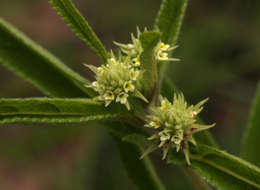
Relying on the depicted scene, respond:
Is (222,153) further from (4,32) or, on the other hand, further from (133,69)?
(4,32)

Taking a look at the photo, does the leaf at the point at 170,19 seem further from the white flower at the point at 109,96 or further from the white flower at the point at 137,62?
the white flower at the point at 109,96

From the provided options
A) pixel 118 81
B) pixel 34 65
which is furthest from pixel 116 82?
pixel 34 65

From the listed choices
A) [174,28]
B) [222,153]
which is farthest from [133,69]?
[222,153]

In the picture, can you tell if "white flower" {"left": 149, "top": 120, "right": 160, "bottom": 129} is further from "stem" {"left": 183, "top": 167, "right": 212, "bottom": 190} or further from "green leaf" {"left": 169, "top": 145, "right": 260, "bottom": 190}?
"stem" {"left": 183, "top": 167, "right": 212, "bottom": 190}

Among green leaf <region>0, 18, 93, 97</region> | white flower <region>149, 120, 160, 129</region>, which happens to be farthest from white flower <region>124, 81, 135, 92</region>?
green leaf <region>0, 18, 93, 97</region>

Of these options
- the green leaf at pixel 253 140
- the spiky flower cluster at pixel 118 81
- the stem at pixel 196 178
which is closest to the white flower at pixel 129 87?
the spiky flower cluster at pixel 118 81

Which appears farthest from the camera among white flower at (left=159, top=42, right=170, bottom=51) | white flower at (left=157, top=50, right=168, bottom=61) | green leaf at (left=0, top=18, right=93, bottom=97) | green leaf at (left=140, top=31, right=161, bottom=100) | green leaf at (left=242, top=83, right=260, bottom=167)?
green leaf at (left=242, top=83, right=260, bottom=167)
